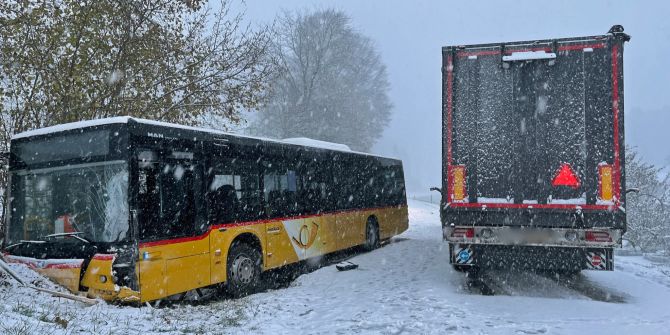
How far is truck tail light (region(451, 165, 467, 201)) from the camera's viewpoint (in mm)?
8445

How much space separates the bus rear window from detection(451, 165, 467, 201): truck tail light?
520cm

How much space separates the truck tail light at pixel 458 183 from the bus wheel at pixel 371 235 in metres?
7.19

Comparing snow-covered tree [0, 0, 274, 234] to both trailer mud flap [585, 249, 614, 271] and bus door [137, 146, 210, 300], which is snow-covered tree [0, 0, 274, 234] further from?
trailer mud flap [585, 249, 614, 271]

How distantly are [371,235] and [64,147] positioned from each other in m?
9.85

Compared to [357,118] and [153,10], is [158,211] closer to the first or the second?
[153,10]

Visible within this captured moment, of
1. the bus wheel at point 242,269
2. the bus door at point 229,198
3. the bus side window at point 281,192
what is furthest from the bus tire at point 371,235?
the bus wheel at point 242,269

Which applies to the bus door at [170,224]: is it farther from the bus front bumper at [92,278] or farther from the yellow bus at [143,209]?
the bus front bumper at [92,278]

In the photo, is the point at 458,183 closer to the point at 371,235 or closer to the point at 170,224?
the point at 170,224

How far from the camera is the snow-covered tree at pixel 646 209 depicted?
21562 millimetres

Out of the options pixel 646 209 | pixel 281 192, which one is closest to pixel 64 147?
pixel 281 192

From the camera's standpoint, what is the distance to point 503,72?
8328mm

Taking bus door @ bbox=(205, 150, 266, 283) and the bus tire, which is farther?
the bus tire

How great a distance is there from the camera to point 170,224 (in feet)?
25.5

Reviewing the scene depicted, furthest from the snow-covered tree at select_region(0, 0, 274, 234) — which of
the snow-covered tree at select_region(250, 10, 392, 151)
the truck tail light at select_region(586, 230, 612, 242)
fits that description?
the snow-covered tree at select_region(250, 10, 392, 151)
